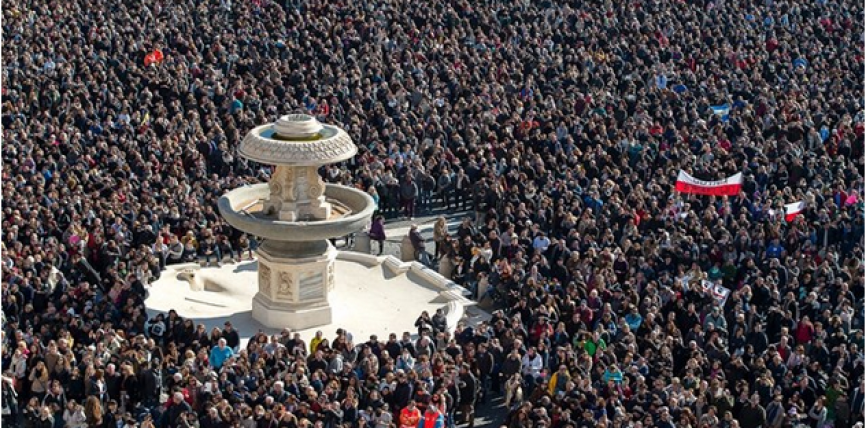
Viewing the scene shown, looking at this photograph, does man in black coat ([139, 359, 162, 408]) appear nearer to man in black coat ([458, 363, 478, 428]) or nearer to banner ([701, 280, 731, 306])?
man in black coat ([458, 363, 478, 428])

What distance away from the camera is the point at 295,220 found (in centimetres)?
4319

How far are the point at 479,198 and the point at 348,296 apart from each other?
19.9 ft

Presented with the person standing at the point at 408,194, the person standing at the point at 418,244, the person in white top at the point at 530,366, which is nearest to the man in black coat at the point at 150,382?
the person in white top at the point at 530,366

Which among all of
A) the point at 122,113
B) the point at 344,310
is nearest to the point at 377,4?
the point at 122,113

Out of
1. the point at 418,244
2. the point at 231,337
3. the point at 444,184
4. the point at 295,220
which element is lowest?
the point at 444,184

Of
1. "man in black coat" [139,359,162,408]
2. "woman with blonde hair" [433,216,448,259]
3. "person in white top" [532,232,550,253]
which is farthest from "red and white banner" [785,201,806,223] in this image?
"man in black coat" [139,359,162,408]

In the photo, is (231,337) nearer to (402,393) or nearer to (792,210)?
(402,393)

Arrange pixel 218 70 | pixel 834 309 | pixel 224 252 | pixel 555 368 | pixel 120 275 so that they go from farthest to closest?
pixel 218 70 → pixel 224 252 → pixel 120 275 → pixel 834 309 → pixel 555 368

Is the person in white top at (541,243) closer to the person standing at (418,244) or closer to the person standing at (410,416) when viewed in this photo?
the person standing at (418,244)

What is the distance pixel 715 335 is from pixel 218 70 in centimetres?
2394

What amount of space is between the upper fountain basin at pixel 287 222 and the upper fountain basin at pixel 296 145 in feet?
3.81

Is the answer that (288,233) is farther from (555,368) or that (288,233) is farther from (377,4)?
(377,4)

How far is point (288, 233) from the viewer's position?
4231 cm

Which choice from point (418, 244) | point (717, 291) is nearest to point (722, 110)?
point (418, 244)
